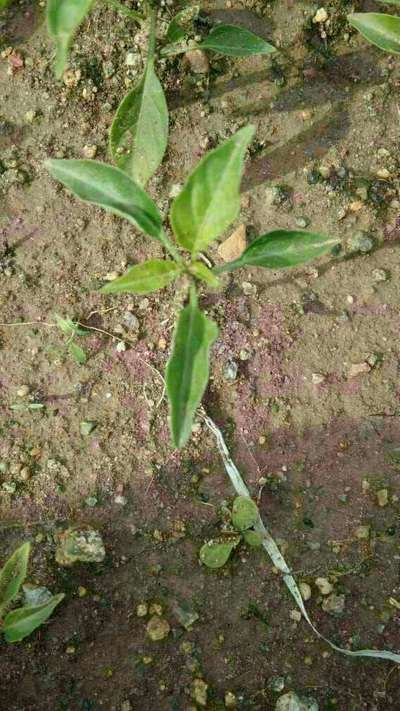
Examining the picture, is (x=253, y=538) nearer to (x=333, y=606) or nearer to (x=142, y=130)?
(x=333, y=606)

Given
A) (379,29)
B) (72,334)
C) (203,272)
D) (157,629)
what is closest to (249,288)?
(203,272)

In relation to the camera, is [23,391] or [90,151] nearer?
[23,391]

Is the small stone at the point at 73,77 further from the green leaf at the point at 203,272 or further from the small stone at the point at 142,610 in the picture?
the small stone at the point at 142,610

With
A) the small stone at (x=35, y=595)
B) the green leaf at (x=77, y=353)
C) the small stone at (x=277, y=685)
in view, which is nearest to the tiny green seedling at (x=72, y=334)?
the green leaf at (x=77, y=353)

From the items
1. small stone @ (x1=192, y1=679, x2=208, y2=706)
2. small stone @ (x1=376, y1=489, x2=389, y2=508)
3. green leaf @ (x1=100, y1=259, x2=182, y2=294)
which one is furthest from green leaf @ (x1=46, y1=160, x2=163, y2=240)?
small stone @ (x1=192, y1=679, x2=208, y2=706)

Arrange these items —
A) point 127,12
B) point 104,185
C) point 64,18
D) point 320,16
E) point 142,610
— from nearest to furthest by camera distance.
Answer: point 64,18 → point 104,185 → point 142,610 → point 127,12 → point 320,16

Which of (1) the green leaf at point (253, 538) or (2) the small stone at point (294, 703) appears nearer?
(2) the small stone at point (294, 703)

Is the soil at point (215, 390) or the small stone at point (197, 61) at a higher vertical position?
the small stone at point (197, 61)
